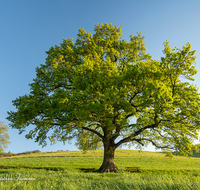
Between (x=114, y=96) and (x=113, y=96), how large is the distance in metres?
0.67

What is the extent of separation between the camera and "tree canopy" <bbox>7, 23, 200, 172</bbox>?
15.5 metres

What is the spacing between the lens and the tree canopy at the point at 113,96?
15.5 metres

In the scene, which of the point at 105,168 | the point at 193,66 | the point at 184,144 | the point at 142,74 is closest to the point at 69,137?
the point at 105,168

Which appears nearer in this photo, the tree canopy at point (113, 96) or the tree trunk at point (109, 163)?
the tree canopy at point (113, 96)

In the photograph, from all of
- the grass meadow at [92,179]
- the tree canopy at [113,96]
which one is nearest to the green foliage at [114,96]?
the tree canopy at [113,96]

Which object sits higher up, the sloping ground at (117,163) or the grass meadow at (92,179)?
the grass meadow at (92,179)

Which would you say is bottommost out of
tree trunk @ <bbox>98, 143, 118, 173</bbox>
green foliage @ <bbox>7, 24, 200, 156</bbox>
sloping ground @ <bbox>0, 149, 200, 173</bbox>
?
sloping ground @ <bbox>0, 149, 200, 173</bbox>

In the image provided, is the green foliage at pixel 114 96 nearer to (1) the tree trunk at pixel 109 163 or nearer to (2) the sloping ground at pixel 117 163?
(1) the tree trunk at pixel 109 163

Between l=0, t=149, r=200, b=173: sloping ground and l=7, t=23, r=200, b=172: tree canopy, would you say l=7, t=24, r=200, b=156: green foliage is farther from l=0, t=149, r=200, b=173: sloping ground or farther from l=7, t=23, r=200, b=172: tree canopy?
l=0, t=149, r=200, b=173: sloping ground

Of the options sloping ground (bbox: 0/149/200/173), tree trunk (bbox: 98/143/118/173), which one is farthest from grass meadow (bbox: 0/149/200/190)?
sloping ground (bbox: 0/149/200/173)

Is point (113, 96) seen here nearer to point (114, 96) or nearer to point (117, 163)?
point (114, 96)

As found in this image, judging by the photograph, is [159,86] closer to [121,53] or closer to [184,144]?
[184,144]

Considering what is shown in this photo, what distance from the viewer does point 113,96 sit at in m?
15.2

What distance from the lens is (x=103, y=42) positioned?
77.9 feet
